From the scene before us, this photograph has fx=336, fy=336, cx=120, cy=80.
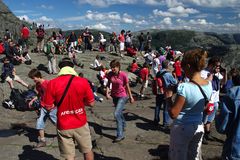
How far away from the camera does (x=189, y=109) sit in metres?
4.15

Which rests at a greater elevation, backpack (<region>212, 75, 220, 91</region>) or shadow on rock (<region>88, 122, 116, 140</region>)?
backpack (<region>212, 75, 220, 91</region>)

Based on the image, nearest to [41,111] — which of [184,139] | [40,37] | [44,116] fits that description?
[44,116]

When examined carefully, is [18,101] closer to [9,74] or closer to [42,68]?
[9,74]

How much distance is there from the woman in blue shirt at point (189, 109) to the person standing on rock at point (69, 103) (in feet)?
5.39

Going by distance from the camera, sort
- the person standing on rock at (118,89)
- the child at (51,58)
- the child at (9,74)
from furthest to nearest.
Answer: the child at (51,58) → the child at (9,74) → the person standing on rock at (118,89)

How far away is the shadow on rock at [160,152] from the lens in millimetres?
7414

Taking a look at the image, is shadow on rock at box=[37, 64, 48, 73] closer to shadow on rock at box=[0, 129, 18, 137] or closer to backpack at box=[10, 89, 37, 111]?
backpack at box=[10, 89, 37, 111]

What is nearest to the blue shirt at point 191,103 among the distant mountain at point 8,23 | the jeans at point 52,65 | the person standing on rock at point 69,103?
the person standing on rock at point 69,103

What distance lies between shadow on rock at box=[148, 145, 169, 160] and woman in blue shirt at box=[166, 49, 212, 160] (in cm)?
305

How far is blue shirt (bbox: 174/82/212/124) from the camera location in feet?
13.2

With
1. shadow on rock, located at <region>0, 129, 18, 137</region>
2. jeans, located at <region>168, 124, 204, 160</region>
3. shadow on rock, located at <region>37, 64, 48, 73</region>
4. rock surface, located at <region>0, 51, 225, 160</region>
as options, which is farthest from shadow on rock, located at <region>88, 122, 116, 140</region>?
shadow on rock, located at <region>37, 64, 48, 73</region>

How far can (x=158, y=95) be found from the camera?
9.59 metres

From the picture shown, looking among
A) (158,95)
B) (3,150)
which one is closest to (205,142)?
(158,95)

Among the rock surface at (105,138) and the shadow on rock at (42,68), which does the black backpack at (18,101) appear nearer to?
the rock surface at (105,138)
